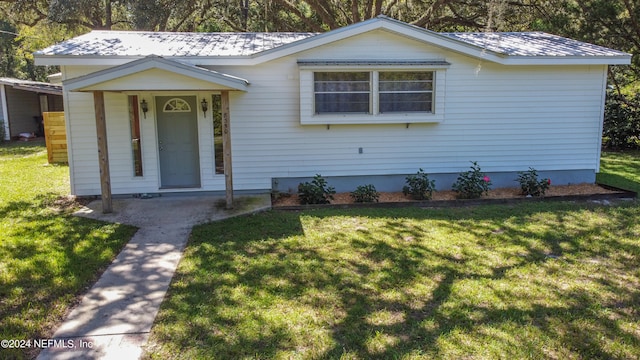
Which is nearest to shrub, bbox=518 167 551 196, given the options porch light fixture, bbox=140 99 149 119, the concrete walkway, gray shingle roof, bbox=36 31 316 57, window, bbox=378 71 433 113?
window, bbox=378 71 433 113

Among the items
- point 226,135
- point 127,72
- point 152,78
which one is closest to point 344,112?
point 226,135

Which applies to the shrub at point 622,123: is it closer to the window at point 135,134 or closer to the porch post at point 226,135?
the porch post at point 226,135

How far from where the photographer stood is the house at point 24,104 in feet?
59.3

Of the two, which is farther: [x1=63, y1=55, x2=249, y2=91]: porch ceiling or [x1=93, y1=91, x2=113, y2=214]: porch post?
[x1=93, y1=91, x2=113, y2=214]: porch post

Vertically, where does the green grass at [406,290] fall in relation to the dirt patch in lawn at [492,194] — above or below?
below

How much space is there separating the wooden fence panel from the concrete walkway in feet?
18.6

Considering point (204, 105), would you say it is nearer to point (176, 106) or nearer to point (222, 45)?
point (176, 106)

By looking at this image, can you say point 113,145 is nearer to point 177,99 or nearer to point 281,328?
point 177,99

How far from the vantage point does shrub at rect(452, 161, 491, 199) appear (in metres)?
8.08

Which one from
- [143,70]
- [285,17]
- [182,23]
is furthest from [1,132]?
[143,70]

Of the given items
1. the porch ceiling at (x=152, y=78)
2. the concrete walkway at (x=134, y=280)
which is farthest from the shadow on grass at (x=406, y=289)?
the porch ceiling at (x=152, y=78)

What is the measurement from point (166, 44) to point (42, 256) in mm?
4964

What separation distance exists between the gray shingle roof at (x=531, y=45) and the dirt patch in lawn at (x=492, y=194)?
257 cm

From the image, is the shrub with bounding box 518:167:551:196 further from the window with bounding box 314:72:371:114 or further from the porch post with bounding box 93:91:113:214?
the porch post with bounding box 93:91:113:214
